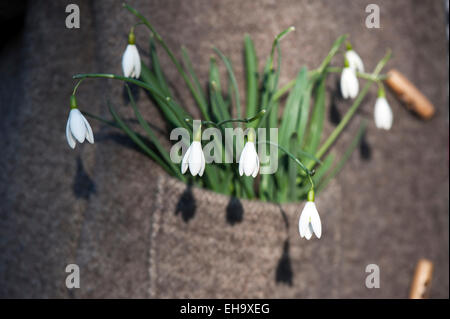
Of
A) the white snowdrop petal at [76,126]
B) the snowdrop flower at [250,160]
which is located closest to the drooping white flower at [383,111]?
the snowdrop flower at [250,160]

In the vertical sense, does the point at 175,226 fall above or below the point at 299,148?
below

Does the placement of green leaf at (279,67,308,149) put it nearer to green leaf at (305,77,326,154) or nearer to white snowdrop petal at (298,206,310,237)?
green leaf at (305,77,326,154)

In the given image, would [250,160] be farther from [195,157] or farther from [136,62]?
[136,62]

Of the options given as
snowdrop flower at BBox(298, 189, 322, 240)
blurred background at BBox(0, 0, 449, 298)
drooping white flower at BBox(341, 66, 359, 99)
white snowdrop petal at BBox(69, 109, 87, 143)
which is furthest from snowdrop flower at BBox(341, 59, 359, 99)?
white snowdrop petal at BBox(69, 109, 87, 143)

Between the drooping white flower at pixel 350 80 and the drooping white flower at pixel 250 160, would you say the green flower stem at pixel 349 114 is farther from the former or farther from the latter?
the drooping white flower at pixel 250 160
